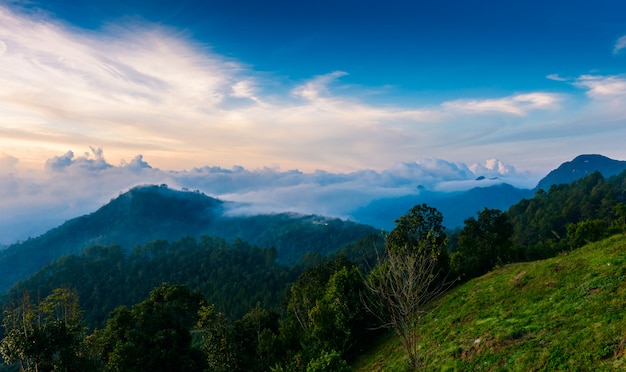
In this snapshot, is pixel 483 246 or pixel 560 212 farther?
pixel 560 212

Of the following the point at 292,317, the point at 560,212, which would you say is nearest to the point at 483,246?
the point at 292,317

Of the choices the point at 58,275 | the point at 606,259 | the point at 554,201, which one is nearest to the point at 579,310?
the point at 606,259

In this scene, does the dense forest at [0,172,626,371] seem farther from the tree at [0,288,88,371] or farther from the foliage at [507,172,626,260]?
the foliage at [507,172,626,260]

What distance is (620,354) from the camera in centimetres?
1317

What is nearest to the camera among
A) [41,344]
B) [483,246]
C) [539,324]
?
[539,324]

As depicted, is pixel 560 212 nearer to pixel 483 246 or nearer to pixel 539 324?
pixel 483 246

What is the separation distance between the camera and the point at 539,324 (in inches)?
738

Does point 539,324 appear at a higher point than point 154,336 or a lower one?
higher

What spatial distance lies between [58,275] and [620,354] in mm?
193946

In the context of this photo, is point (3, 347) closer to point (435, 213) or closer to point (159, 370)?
point (159, 370)

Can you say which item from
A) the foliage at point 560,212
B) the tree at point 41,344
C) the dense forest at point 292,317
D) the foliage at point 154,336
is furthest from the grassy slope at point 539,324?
the foliage at point 560,212

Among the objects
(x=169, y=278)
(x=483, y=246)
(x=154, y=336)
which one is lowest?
(x=169, y=278)

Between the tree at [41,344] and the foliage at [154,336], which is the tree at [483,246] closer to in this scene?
the foliage at [154,336]

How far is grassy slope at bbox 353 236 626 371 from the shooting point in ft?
48.3
